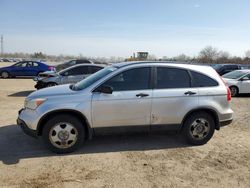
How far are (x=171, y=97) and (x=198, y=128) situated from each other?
0.95m

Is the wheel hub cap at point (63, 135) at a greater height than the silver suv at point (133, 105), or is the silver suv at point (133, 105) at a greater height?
the silver suv at point (133, 105)

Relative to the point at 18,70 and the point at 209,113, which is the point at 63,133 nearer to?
the point at 209,113

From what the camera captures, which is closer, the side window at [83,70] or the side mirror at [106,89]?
the side mirror at [106,89]

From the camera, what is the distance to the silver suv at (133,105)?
5180 mm

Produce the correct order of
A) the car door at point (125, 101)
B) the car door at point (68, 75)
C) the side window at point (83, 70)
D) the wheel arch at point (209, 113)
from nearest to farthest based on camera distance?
1. the car door at point (125, 101)
2. the wheel arch at point (209, 113)
3. the car door at point (68, 75)
4. the side window at point (83, 70)

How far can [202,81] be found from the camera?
231 inches

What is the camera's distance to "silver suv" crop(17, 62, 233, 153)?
5180 mm

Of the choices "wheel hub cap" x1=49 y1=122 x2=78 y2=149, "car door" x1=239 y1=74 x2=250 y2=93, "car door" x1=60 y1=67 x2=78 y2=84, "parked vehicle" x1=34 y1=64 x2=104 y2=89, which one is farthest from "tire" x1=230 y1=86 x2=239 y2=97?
"wheel hub cap" x1=49 y1=122 x2=78 y2=149

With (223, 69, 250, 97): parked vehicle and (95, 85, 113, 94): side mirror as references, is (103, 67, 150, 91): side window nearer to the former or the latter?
(95, 85, 113, 94): side mirror

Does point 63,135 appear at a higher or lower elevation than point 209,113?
lower

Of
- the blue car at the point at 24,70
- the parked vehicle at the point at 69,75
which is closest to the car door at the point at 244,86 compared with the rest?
the parked vehicle at the point at 69,75

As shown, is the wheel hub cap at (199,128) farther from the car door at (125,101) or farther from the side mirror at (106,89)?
the side mirror at (106,89)

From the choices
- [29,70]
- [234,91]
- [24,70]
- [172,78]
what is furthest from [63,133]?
[24,70]

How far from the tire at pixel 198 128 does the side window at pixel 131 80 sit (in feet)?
3.99
